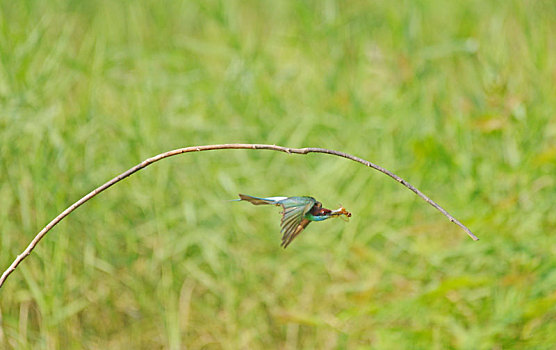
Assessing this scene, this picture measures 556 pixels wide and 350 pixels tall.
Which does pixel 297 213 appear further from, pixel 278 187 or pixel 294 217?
pixel 278 187

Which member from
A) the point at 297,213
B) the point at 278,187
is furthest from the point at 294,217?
the point at 278,187

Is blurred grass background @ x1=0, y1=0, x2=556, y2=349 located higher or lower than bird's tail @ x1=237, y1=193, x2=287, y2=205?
higher

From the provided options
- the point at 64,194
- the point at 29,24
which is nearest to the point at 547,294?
the point at 64,194

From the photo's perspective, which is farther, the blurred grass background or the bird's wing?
the blurred grass background

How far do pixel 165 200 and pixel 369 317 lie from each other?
2.09 feet

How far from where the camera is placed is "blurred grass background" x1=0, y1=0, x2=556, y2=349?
197 centimetres

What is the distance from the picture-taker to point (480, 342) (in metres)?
1.82

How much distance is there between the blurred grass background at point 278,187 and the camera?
197 cm

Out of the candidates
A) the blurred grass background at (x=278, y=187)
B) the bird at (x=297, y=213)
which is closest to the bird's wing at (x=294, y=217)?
the bird at (x=297, y=213)

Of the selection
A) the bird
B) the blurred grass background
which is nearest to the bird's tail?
the bird

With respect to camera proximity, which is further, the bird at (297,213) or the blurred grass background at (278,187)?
the blurred grass background at (278,187)

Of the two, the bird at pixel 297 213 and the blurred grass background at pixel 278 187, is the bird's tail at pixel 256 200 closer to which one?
the bird at pixel 297 213

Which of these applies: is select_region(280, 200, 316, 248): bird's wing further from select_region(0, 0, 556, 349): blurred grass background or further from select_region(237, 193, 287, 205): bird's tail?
select_region(0, 0, 556, 349): blurred grass background

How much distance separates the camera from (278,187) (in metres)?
2.42
